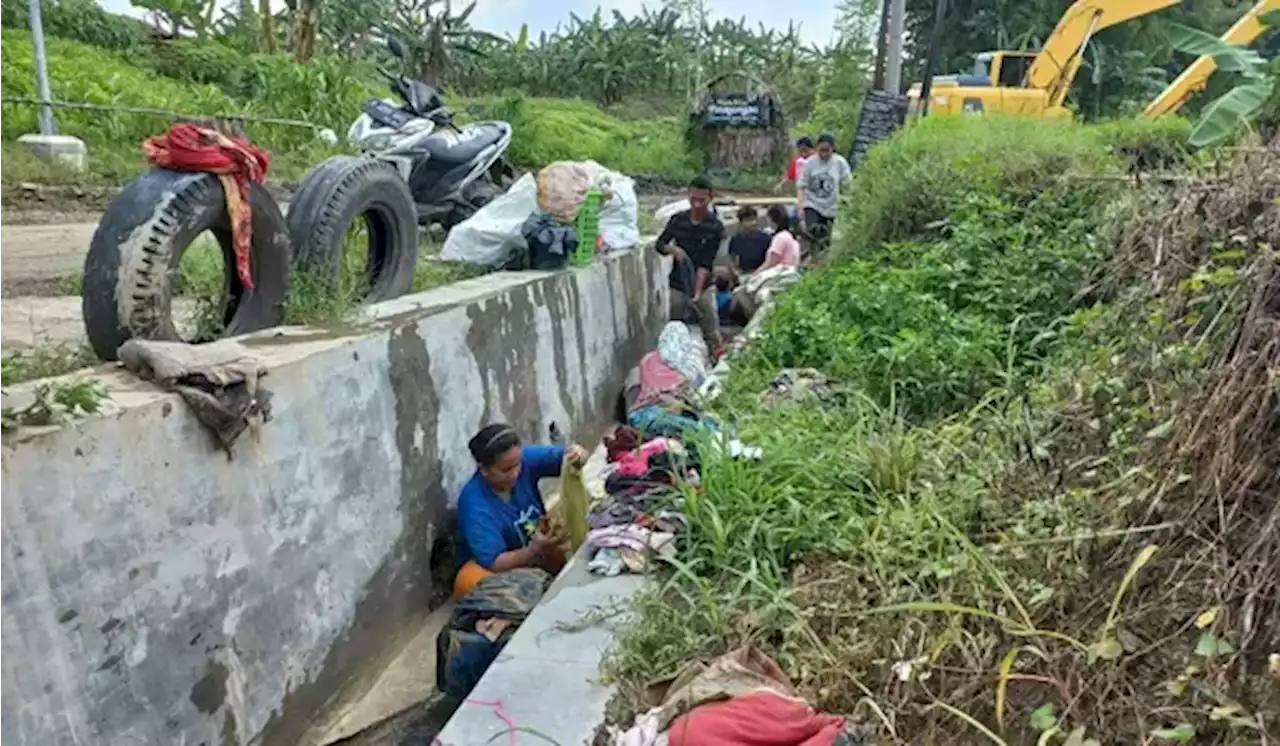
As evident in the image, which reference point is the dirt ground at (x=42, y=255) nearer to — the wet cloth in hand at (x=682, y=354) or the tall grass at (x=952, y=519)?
the tall grass at (x=952, y=519)

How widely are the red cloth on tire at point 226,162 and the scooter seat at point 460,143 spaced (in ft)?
12.1

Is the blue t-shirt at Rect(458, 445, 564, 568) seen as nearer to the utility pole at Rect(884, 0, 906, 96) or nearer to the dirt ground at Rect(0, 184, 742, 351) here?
the dirt ground at Rect(0, 184, 742, 351)

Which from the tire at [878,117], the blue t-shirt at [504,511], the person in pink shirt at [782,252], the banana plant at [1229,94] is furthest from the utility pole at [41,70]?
the banana plant at [1229,94]

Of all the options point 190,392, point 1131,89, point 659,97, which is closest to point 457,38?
point 659,97

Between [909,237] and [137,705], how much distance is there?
20.1ft

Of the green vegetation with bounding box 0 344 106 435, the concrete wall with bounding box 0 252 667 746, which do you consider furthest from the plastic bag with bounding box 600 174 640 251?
the green vegetation with bounding box 0 344 106 435

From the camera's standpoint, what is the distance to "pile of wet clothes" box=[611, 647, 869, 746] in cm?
262

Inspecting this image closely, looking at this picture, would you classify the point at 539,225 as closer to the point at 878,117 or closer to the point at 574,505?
the point at 574,505

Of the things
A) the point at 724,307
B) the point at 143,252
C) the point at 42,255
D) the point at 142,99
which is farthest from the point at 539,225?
the point at 142,99

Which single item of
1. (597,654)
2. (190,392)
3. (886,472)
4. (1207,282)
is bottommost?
(597,654)

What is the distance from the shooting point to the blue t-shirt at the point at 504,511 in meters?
5.30

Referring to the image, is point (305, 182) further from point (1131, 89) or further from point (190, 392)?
point (1131, 89)

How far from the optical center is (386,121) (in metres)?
8.64

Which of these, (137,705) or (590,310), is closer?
(137,705)
